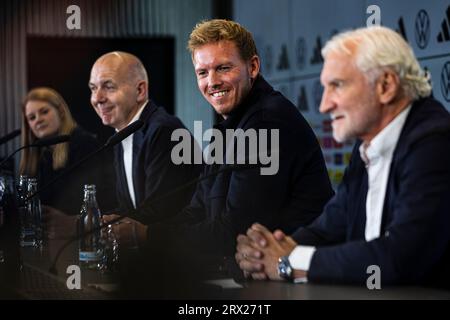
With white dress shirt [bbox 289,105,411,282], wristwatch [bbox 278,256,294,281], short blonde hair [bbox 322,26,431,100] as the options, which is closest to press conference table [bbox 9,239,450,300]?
wristwatch [bbox 278,256,294,281]

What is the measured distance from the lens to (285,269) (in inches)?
72.4

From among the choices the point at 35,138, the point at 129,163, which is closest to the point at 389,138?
the point at 129,163

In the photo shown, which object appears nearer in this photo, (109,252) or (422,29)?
(109,252)

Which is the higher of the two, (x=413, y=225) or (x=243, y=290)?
(x=413, y=225)

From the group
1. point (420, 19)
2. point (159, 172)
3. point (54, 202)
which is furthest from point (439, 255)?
point (420, 19)

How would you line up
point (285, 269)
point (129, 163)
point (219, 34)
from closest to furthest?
point (285, 269) → point (219, 34) → point (129, 163)

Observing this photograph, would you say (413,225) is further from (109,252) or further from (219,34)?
(219,34)

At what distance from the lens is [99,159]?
4141 millimetres

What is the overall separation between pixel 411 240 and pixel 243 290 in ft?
1.22

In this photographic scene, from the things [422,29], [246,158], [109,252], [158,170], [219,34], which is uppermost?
[422,29]

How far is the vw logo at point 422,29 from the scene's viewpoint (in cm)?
439

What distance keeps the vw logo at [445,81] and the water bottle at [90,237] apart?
2513 mm

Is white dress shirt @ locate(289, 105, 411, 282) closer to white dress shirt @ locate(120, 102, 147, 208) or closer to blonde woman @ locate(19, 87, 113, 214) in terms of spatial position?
white dress shirt @ locate(120, 102, 147, 208)

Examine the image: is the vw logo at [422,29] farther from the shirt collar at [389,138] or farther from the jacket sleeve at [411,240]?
the jacket sleeve at [411,240]
